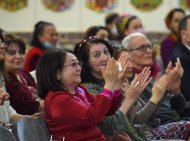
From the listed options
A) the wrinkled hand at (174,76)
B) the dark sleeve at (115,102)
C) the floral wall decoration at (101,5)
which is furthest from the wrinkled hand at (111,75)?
the floral wall decoration at (101,5)

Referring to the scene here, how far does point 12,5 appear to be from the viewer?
314 inches

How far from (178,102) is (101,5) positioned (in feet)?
12.2

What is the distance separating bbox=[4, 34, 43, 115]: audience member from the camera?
13.3 feet

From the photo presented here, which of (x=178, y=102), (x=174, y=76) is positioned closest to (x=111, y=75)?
(x=174, y=76)

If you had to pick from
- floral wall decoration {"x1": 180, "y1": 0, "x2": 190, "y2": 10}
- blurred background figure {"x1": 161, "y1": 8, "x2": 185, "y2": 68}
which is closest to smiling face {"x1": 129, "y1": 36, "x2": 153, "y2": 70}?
blurred background figure {"x1": 161, "y1": 8, "x2": 185, "y2": 68}

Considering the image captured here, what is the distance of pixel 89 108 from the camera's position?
Result: 3.38 m

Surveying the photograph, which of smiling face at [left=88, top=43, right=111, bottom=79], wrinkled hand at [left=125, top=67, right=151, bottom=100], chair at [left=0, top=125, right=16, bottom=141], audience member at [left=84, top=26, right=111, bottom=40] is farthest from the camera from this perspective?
audience member at [left=84, top=26, right=111, bottom=40]

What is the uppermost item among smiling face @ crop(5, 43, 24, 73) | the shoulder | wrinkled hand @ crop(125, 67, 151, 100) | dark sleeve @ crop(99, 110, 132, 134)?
smiling face @ crop(5, 43, 24, 73)

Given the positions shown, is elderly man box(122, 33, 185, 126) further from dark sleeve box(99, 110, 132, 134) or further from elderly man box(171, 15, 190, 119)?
dark sleeve box(99, 110, 132, 134)

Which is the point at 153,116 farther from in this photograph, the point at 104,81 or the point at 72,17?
the point at 72,17

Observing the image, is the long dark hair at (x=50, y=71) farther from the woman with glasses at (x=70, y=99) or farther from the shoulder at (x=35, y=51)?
the shoulder at (x=35, y=51)

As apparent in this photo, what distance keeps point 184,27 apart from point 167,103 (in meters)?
0.90

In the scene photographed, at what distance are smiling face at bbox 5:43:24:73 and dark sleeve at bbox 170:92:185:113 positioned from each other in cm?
131

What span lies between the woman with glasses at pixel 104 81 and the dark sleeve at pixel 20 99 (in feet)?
1.35
